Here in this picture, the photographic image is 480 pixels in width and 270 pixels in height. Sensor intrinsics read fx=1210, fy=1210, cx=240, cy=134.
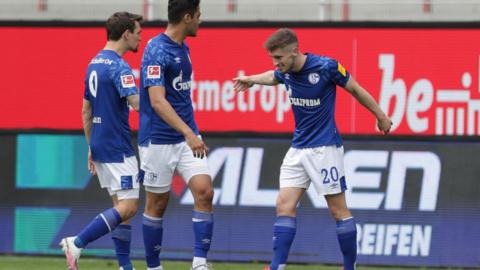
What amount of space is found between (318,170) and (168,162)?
1095 mm

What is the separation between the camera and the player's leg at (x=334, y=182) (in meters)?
8.58

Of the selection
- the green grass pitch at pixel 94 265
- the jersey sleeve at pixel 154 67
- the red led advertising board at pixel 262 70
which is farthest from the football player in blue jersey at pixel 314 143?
the red led advertising board at pixel 262 70

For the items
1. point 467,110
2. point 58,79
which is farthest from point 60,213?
point 467,110

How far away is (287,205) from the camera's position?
8.59 meters

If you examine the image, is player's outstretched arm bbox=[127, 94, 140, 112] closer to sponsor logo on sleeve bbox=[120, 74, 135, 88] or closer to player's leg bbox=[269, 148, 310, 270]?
sponsor logo on sleeve bbox=[120, 74, 135, 88]

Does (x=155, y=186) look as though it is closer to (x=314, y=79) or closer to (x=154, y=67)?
(x=154, y=67)

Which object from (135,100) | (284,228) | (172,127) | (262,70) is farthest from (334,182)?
(262,70)

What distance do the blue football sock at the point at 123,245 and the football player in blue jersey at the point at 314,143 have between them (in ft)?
4.14

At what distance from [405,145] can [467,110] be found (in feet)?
2.91

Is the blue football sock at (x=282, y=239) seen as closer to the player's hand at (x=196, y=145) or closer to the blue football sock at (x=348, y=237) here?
the blue football sock at (x=348, y=237)

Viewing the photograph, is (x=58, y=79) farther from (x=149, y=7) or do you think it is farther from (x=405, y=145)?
(x=405, y=145)

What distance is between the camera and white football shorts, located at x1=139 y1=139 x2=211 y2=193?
8.76 m

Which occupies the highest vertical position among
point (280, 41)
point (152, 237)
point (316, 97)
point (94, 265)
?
point (280, 41)

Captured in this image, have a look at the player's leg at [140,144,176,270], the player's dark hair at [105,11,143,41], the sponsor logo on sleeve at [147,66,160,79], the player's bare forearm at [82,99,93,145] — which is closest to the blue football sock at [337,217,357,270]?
the player's leg at [140,144,176,270]
